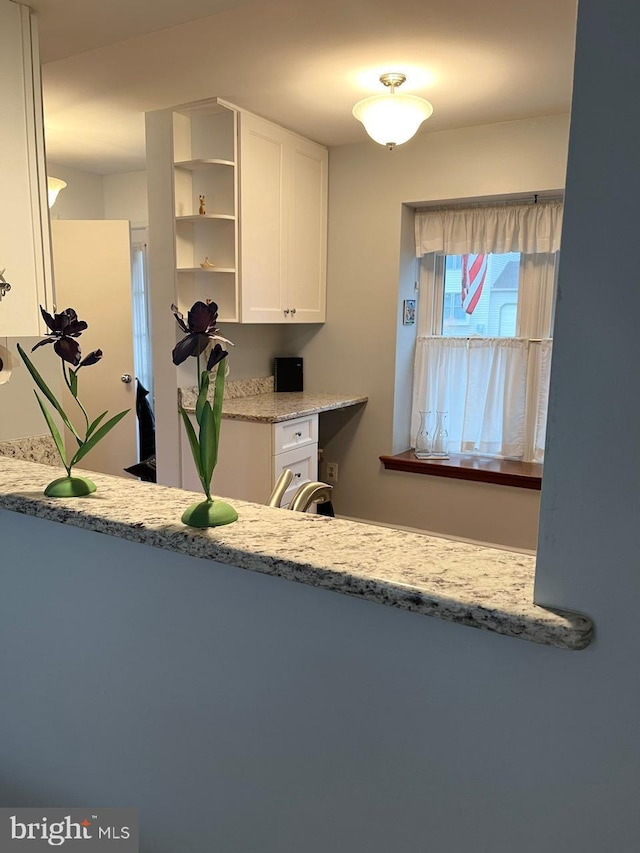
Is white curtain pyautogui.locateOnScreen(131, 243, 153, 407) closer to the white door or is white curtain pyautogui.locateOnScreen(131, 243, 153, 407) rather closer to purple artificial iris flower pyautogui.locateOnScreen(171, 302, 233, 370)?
the white door

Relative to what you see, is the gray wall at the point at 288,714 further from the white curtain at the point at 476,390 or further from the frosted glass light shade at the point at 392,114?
Result: the white curtain at the point at 476,390

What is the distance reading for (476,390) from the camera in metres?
3.63

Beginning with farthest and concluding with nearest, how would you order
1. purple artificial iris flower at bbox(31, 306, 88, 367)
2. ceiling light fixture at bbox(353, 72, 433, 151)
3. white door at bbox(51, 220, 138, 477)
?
white door at bbox(51, 220, 138, 477), ceiling light fixture at bbox(353, 72, 433, 151), purple artificial iris flower at bbox(31, 306, 88, 367)

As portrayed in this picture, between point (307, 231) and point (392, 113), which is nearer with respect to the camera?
point (392, 113)

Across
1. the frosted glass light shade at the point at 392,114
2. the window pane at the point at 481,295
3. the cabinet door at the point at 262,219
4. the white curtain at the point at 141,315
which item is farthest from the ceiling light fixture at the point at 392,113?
the white curtain at the point at 141,315

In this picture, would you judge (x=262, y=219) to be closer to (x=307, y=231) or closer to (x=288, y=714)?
(x=307, y=231)

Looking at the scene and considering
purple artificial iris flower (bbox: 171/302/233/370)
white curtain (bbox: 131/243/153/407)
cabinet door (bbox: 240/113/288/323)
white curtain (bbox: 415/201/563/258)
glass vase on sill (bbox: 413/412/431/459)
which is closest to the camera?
purple artificial iris flower (bbox: 171/302/233/370)

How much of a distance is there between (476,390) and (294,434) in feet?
3.82

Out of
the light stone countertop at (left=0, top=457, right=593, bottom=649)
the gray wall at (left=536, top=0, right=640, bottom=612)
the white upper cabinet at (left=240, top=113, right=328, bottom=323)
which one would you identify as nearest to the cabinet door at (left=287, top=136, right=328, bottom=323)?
the white upper cabinet at (left=240, top=113, right=328, bottom=323)

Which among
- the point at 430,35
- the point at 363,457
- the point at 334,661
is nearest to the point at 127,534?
the point at 334,661

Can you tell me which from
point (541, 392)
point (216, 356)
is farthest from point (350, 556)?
point (541, 392)

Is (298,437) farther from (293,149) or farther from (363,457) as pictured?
(293,149)

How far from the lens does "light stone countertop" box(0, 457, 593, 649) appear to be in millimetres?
794

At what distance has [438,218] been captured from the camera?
356 cm
